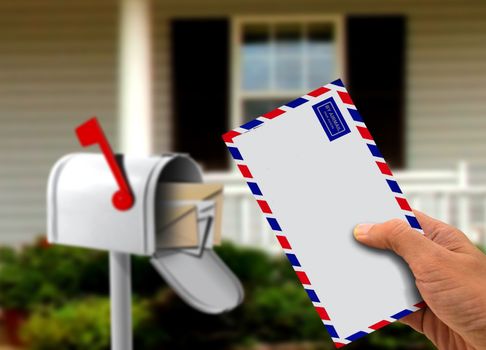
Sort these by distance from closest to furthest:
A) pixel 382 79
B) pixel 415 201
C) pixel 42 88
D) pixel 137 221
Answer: pixel 137 221, pixel 415 201, pixel 382 79, pixel 42 88

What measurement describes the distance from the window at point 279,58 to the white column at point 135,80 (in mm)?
1326

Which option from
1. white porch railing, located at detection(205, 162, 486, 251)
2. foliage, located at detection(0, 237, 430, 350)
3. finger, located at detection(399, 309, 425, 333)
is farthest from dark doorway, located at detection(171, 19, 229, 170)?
finger, located at detection(399, 309, 425, 333)

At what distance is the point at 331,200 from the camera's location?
1.28 meters

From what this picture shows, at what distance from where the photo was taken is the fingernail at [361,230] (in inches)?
50.3

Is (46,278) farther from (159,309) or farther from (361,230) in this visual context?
(361,230)

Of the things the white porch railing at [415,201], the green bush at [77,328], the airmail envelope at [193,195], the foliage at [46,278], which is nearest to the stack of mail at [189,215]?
the airmail envelope at [193,195]

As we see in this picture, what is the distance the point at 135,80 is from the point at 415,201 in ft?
7.96

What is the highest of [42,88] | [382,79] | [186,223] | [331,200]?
[331,200]

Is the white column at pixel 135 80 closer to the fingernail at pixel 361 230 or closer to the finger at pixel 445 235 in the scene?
the finger at pixel 445 235

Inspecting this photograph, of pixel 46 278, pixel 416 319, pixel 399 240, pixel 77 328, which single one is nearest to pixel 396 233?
pixel 399 240

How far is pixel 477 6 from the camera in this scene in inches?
302

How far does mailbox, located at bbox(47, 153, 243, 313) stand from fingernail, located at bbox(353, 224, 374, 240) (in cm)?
45

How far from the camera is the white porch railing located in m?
6.69

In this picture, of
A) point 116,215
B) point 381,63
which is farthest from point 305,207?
point 381,63
